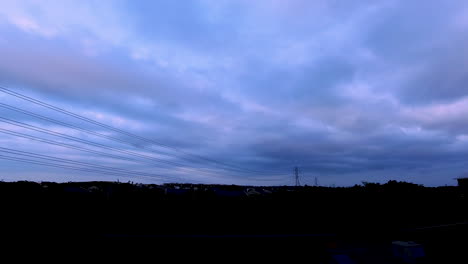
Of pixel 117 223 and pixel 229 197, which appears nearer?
pixel 117 223

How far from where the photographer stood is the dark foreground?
35.5ft

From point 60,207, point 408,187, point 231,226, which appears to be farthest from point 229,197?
point 408,187

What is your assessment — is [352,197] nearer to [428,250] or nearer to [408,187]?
[408,187]

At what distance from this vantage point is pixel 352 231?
60.6ft

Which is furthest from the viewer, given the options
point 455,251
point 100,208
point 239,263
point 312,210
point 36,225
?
point 312,210

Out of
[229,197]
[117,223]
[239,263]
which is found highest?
[229,197]

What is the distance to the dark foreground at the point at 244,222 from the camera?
10820mm

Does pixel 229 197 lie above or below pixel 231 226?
above

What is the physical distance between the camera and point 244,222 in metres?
17.9

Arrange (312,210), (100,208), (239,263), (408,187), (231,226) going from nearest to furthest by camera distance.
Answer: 1. (239,263)
2. (100,208)
3. (231,226)
4. (312,210)
5. (408,187)

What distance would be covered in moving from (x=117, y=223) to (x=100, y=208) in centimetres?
122

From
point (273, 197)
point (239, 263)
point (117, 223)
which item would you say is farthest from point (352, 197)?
point (117, 223)

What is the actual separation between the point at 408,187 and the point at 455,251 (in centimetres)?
1172

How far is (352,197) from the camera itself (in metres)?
20.0
